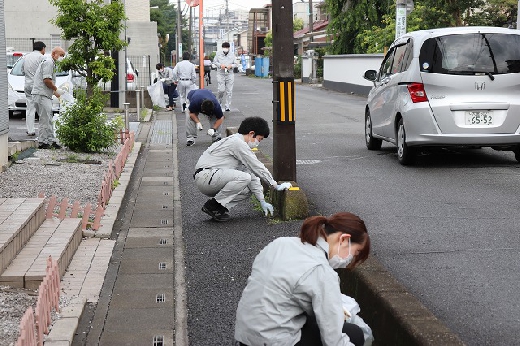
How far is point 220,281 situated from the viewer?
21.1 ft

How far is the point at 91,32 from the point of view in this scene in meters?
13.4

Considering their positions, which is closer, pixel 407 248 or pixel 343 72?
pixel 407 248

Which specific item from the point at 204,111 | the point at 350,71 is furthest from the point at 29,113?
the point at 350,71

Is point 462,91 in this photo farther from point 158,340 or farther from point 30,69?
point 30,69

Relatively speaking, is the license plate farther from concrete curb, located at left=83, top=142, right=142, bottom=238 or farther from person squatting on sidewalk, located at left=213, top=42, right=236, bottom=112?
person squatting on sidewalk, located at left=213, top=42, right=236, bottom=112

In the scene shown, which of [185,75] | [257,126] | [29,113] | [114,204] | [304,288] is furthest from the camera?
[185,75]

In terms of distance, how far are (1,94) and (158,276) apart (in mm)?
5602

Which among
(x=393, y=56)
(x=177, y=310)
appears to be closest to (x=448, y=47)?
(x=393, y=56)

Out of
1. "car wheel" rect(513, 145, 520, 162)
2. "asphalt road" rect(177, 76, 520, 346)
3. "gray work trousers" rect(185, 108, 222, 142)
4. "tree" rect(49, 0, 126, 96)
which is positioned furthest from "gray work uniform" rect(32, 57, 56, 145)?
"car wheel" rect(513, 145, 520, 162)

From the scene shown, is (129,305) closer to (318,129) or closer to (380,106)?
(380,106)

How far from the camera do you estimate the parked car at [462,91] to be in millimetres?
11086

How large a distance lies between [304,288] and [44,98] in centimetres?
1065

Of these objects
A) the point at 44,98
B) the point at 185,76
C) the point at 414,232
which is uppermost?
the point at 185,76

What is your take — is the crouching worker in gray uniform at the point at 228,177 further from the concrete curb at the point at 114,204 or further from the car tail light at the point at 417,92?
the car tail light at the point at 417,92
